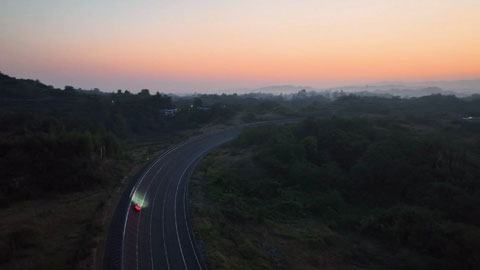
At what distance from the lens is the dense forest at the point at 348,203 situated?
21.3m

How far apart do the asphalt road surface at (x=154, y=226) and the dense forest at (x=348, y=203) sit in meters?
1.73

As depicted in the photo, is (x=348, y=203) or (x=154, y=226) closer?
(x=154, y=226)

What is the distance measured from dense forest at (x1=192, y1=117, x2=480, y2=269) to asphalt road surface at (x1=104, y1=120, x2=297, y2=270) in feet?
5.68

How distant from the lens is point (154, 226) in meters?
24.2

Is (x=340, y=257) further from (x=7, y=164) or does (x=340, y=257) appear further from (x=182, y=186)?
(x=7, y=164)

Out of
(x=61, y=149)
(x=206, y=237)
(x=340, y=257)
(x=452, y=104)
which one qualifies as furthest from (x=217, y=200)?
(x=452, y=104)

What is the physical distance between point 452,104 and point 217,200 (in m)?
80.8

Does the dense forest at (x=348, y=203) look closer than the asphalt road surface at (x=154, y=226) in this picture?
No

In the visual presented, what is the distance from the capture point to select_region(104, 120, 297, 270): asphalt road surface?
62.9ft

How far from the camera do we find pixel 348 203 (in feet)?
105

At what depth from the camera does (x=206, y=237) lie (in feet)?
75.6

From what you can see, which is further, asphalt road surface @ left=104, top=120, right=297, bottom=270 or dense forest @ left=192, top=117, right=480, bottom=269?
dense forest @ left=192, top=117, right=480, bottom=269

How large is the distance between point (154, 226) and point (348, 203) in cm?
2098

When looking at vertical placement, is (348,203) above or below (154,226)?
below
